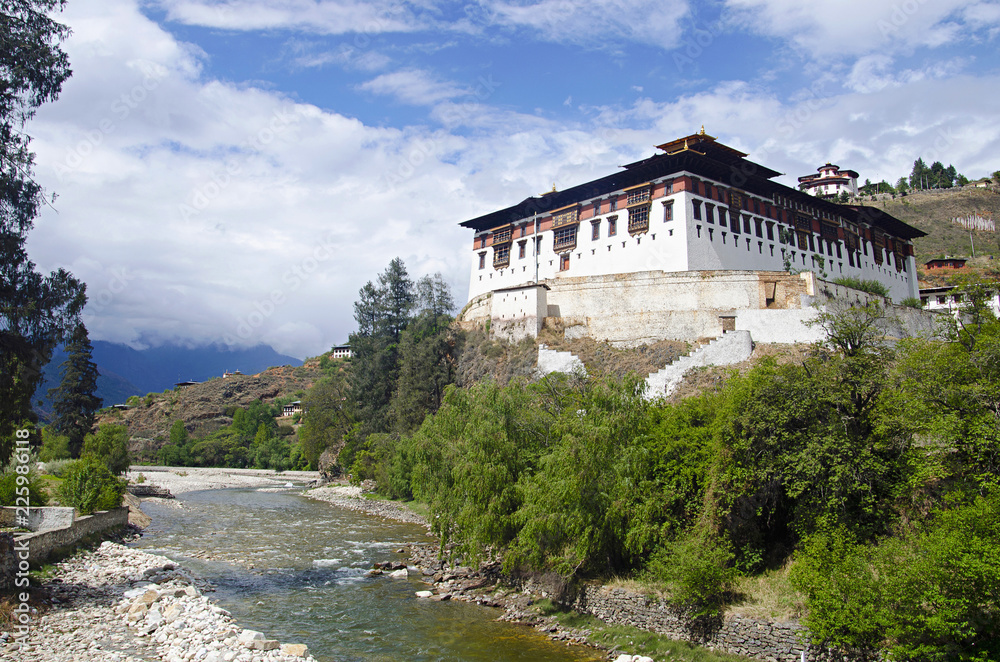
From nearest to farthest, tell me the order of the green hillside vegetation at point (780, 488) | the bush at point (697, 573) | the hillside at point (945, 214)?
1. the green hillside vegetation at point (780, 488)
2. the bush at point (697, 573)
3. the hillside at point (945, 214)

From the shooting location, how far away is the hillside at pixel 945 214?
A: 307 ft

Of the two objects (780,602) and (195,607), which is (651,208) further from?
(195,607)

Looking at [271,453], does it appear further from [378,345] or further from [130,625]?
[130,625]

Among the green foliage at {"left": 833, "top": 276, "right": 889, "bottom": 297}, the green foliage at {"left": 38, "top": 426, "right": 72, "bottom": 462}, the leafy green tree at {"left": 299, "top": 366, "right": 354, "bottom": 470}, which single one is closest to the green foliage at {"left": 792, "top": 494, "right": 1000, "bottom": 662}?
the green foliage at {"left": 833, "top": 276, "right": 889, "bottom": 297}

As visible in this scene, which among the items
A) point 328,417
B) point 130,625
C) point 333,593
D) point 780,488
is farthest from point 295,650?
point 328,417

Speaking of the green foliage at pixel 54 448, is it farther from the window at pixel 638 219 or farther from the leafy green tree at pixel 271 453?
the window at pixel 638 219

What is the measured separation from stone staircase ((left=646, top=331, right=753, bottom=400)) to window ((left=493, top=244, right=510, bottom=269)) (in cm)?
2757

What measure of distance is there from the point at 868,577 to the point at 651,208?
35.3 m

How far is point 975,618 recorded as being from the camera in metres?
13.4

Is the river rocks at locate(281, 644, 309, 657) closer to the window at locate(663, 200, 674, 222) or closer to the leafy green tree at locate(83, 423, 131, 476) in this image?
the leafy green tree at locate(83, 423, 131, 476)

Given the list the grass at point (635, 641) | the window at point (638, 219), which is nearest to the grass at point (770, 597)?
the grass at point (635, 641)

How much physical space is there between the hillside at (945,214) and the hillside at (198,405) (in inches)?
4827

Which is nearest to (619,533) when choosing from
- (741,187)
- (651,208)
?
(651,208)

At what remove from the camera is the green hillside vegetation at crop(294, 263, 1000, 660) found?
14461 millimetres
